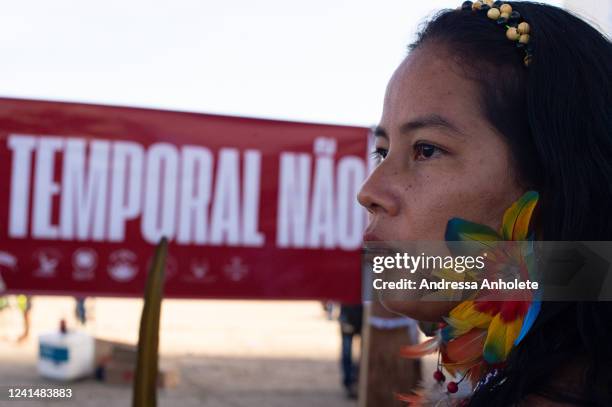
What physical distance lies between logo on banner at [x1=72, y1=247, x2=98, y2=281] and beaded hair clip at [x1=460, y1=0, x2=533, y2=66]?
13.8ft

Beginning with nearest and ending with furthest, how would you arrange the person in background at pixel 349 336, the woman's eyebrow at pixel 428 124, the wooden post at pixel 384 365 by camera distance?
the woman's eyebrow at pixel 428 124, the wooden post at pixel 384 365, the person in background at pixel 349 336

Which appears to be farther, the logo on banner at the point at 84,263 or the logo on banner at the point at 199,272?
the logo on banner at the point at 199,272

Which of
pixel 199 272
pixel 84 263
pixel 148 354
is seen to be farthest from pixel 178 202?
pixel 148 354

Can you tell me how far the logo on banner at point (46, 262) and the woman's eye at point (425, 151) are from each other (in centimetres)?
430

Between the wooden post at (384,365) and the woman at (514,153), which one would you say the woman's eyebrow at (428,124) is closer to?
the woman at (514,153)

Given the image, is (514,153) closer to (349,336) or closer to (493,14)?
(493,14)

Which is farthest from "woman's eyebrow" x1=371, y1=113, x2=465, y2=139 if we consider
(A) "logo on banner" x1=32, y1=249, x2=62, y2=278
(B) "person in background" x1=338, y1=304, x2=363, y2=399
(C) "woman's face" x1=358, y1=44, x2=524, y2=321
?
(B) "person in background" x1=338, y1=304, x2=363, y2=399

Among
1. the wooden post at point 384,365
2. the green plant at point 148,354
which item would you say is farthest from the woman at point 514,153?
the wooden post at point 384,365

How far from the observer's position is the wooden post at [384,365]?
4.21m

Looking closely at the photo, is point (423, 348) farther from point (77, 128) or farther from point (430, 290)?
Answer: point (77, 128)

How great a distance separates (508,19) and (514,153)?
0.22 m

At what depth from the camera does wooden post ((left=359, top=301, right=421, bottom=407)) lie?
421cm

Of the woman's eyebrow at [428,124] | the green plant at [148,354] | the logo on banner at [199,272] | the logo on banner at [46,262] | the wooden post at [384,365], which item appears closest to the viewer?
the woman's eyebrow at [428,124]

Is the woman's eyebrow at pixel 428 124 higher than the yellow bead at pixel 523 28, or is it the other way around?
the yellow bead at pixel 523 28
